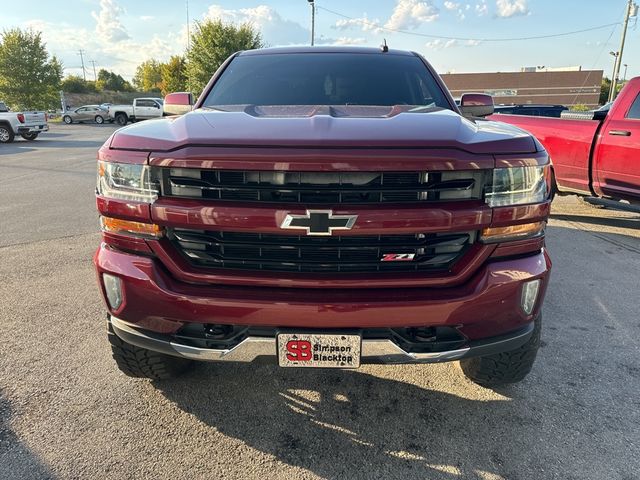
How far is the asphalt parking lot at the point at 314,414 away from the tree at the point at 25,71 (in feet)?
152

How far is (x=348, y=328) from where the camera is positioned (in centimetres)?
196

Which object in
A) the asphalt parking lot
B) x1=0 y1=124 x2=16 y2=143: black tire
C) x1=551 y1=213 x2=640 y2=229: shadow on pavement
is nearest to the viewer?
the asphalt parking lot

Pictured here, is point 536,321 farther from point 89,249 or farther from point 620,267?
point 89,249

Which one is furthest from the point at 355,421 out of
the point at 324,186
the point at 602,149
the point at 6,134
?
the point at 6,134

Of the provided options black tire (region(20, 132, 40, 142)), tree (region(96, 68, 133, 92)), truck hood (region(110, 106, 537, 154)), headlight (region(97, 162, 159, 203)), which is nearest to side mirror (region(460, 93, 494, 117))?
truck hood (region(110, 106, 537, 154))

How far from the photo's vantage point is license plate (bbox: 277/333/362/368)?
1964mm

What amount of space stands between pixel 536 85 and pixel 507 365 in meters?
73.6

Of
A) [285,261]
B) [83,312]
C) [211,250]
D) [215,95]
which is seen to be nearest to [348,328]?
[285,261]

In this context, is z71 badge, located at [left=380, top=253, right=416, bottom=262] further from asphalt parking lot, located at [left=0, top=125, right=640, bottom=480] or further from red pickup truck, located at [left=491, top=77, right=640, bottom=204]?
red pickup truck, located at [left=491, top=77, right=640, bottom=204]

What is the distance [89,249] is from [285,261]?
158 inches

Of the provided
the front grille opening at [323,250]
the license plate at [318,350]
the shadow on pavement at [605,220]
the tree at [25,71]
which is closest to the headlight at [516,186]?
the front grille opening at [323,250]

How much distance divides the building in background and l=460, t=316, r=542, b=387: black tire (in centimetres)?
6687

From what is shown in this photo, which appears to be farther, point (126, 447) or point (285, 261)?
point (126, 447)

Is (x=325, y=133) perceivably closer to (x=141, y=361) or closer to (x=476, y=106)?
(x=141, y=361)
